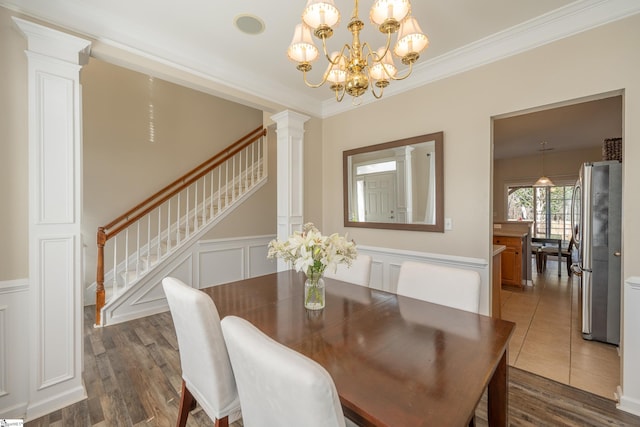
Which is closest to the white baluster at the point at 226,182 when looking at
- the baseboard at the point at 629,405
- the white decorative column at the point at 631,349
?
the white decorative column at the point at 631,349

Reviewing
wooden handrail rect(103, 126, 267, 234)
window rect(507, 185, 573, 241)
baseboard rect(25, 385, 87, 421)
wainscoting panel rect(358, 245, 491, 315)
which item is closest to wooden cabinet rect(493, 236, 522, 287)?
wainscoting panel rect(358, 245, 491, 315)

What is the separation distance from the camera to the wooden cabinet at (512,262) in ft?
14.5

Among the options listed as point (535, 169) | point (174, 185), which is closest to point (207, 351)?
point (174, 185)

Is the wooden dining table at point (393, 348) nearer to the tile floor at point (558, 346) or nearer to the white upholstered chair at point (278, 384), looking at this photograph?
the white upholstered chair at point (278, 384)

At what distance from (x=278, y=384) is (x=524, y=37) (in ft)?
9.40

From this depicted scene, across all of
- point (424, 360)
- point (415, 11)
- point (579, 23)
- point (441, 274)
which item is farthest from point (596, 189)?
point (424, 360)

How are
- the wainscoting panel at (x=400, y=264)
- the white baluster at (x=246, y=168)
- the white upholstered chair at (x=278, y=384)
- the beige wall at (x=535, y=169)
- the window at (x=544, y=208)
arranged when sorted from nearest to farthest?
the white upholstered chair at (x=278, y=384) → the wainscoting panel at (x=400, y=264) → the white baluster at (x=246, y=168) → the beige wall at (x=535, y=169) → the window at (x=544, y=208)

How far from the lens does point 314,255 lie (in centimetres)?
145

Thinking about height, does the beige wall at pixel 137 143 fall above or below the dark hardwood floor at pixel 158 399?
above

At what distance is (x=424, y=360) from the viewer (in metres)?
1.03

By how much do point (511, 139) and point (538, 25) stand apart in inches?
154

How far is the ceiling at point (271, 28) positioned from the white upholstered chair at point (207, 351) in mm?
1950

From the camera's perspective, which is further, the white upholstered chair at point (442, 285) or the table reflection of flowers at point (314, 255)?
the white upholstered chair at point (442, 285)

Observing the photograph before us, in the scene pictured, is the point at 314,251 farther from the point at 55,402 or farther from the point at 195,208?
the point at 195,208
